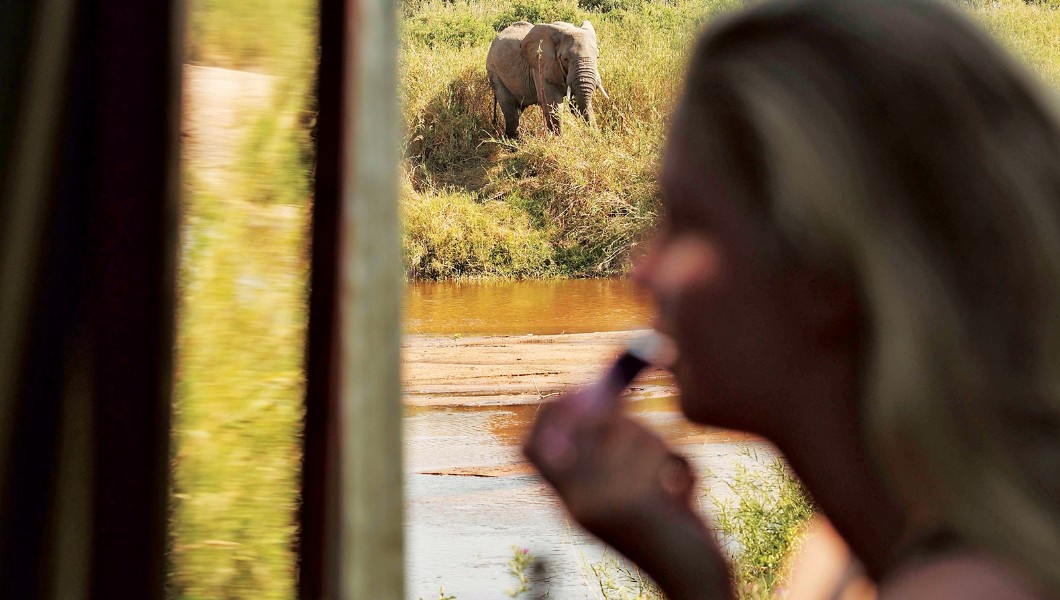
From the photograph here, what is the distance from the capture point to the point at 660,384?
20.9ft

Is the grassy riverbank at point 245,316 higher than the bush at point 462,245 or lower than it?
higher

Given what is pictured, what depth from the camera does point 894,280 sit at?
0.60 meters

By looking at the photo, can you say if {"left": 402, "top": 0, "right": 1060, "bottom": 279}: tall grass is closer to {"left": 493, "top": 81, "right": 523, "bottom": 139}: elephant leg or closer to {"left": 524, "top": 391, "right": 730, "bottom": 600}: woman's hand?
{"left": 493, "top": 81, "right": 523, "bottom": 139}: elephant leg

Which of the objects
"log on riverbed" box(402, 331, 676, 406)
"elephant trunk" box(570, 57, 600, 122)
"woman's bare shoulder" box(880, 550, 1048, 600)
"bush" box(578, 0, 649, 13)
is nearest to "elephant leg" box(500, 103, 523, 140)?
"elephant trunk" box(570, 57, 600, 122)

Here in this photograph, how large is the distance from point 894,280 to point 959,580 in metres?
0.15

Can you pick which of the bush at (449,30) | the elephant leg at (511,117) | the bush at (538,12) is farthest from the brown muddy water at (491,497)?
the bush at (538,12)

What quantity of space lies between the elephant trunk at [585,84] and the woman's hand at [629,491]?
14224mm

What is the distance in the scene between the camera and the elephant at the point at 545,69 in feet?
48.4

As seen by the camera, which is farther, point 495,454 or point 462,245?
point 462,245

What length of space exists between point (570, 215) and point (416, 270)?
2.24 meters

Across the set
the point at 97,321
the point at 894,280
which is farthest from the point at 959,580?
the point at 97,321

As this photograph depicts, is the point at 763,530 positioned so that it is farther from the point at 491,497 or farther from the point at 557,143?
the point at 557,143

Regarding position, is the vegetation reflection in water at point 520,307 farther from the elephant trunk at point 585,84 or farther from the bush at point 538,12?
the bush at point 538,12

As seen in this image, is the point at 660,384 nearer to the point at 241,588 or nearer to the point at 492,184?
the point at 241,588
